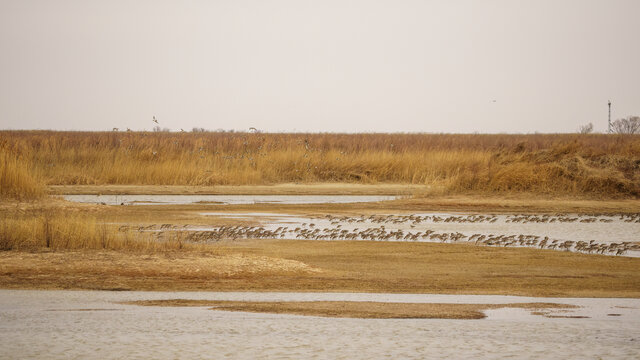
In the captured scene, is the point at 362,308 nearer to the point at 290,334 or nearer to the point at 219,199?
the point at 290,334

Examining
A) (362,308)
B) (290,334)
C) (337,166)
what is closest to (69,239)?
(362,308)

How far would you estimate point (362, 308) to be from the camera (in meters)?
10.1

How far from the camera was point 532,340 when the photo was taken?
8.40m

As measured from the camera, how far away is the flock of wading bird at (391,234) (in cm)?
1578

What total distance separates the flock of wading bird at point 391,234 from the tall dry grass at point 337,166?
660 cm

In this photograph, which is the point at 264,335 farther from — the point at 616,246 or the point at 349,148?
the point at 349,148

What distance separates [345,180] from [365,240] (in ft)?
65.0

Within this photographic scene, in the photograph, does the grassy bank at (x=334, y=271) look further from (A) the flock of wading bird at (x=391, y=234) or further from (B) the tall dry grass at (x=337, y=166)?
(B) the tall dry grass at (x=337, y=166)

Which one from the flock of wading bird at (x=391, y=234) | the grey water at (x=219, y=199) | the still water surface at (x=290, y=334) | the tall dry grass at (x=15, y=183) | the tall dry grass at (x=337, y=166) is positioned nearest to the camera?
the still water surface at (x=290, y=334)

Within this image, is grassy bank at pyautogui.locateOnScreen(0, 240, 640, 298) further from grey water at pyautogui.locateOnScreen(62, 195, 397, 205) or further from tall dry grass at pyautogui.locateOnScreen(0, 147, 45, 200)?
grey water at pyautogui.locateOnScreen(62, 195, 397, 205)

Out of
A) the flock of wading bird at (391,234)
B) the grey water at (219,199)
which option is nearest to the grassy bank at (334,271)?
the flock of wading bird at (391,234)

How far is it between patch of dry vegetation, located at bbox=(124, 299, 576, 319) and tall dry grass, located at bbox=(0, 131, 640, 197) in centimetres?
1810

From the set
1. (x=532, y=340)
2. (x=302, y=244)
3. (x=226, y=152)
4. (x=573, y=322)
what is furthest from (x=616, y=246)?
(x=226, y=152)

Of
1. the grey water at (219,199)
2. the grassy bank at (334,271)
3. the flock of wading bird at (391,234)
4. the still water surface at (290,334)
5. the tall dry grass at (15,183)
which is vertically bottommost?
the still water surface at (290,334)
